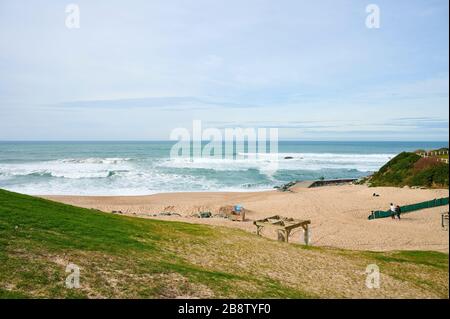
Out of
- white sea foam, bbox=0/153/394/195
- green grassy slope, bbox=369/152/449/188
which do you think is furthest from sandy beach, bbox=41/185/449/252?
white sea foam, bbox=0/153/394/195

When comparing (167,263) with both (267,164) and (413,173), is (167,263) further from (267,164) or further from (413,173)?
(267,164)

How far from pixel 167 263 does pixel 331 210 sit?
2214 centimetres

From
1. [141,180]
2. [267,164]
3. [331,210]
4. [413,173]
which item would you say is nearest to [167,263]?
[331,210]

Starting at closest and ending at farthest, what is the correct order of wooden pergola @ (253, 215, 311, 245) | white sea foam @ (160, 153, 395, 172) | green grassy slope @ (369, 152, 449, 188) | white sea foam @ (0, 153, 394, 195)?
wooden pergola @ (253, 215, 311, 245), green grassy slope @ (369, 152, 449, 188), white sea foam @ (0, 153, 394, 195), white sea foam @ (160, 153, 395, 172)

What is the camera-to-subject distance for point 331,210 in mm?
29641

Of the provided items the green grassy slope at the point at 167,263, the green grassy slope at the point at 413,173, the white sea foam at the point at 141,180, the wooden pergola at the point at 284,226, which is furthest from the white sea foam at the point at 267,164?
the green grassy slope at the point at 167,263

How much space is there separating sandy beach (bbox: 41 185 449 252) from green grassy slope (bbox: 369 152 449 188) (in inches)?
111

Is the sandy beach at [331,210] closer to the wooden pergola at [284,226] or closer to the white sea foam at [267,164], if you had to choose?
the wooden pergola at [284,226]

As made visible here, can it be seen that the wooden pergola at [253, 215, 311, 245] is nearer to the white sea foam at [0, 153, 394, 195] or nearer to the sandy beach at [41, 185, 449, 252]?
the sandy beach at [41, 185, 449, 252]

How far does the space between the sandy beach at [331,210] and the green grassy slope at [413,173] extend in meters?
2.82

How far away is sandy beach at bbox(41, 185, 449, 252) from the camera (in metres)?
20.0

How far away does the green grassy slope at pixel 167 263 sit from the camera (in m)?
8.09

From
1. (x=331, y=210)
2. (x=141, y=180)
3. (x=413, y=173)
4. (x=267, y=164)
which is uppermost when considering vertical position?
(x=413, y=173)
